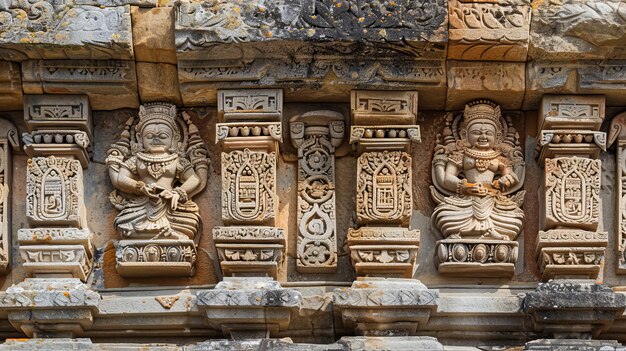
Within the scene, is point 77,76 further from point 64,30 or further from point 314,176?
point 314,176

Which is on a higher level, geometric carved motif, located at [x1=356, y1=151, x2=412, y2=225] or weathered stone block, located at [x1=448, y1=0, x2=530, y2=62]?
weathered stone block, located at [x1=448, y1=0, x2=530, y2=62]

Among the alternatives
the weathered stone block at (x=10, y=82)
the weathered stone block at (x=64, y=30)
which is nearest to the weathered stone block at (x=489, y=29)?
the weathered stone block at (x=64, y=30)

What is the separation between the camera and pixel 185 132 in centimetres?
1246

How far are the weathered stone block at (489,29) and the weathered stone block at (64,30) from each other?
2.08 meters

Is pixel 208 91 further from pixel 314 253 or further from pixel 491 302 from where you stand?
pixel 491 302

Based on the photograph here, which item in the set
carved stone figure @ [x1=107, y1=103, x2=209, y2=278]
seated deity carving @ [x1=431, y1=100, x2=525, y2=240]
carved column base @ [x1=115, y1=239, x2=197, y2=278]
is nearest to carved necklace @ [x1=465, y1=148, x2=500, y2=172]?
seated deity carving @ [x1=431, y1=100, x2=525, y2=240]

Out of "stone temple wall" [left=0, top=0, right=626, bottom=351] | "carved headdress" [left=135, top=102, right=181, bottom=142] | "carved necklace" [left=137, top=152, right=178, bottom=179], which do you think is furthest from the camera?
"carved headdress" [left=135, top=102, right=181, bottom=142]

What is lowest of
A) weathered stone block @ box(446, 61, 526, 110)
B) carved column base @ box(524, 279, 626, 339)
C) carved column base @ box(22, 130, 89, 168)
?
carved column base @ box(524, 279, 626, 339)

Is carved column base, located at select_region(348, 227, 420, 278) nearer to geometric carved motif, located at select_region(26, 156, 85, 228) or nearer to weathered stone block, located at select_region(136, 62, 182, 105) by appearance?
weathered stone block, located at select_region(136, 62, 182, 105)

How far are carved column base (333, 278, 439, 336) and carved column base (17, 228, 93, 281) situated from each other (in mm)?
1658

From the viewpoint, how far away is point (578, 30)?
39.4ft

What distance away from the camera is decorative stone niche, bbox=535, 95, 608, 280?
12000 millimetres

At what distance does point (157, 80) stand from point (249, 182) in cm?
92

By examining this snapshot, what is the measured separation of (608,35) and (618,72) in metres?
0.31
